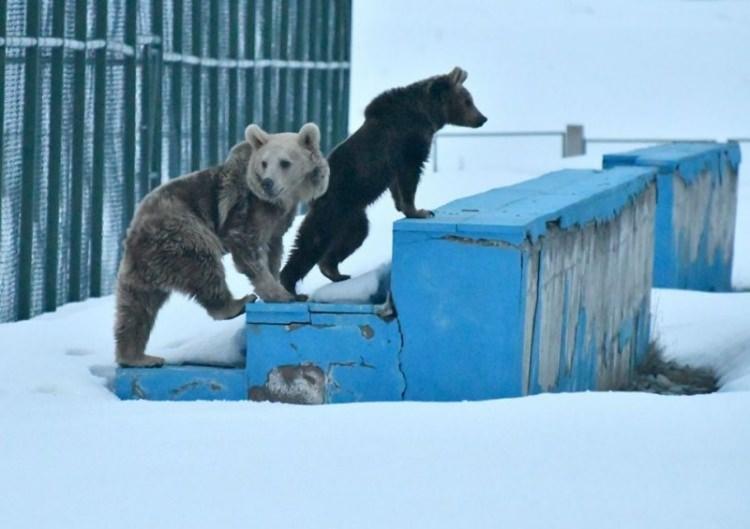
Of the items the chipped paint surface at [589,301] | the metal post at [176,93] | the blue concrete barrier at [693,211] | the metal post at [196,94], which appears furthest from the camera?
the metal post at [196,94]

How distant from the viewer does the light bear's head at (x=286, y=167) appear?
7539mm

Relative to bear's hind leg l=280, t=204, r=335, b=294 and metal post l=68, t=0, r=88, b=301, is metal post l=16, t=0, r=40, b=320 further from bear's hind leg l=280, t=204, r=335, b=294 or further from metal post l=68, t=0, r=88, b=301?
bear's hind leg l=280, t=204, r=335, b=294

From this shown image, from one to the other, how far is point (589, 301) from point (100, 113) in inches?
185

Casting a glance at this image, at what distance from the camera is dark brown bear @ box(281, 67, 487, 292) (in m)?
8.12

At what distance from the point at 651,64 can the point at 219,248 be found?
41.6 metres

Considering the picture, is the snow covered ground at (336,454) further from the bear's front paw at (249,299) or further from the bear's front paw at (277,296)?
the bear's front paw at (277,296)

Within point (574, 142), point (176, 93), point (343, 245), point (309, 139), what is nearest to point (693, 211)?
point (176, 93)

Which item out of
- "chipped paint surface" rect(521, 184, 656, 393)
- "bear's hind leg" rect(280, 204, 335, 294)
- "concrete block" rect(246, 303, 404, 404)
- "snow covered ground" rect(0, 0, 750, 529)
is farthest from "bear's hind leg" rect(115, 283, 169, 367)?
"chipped paint surface" rect(521, 184, 656, 393)

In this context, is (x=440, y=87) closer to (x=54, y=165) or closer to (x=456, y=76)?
(x=456, y=76)

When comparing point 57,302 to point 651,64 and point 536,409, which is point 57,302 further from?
point 651,64

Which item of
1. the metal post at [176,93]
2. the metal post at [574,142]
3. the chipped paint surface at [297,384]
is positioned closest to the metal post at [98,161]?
the metal post at [176,93]

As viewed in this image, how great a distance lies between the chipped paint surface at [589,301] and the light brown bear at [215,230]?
1.14 meters

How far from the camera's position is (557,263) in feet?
26.0

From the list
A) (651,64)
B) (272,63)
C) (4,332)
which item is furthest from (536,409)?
(651,64)
